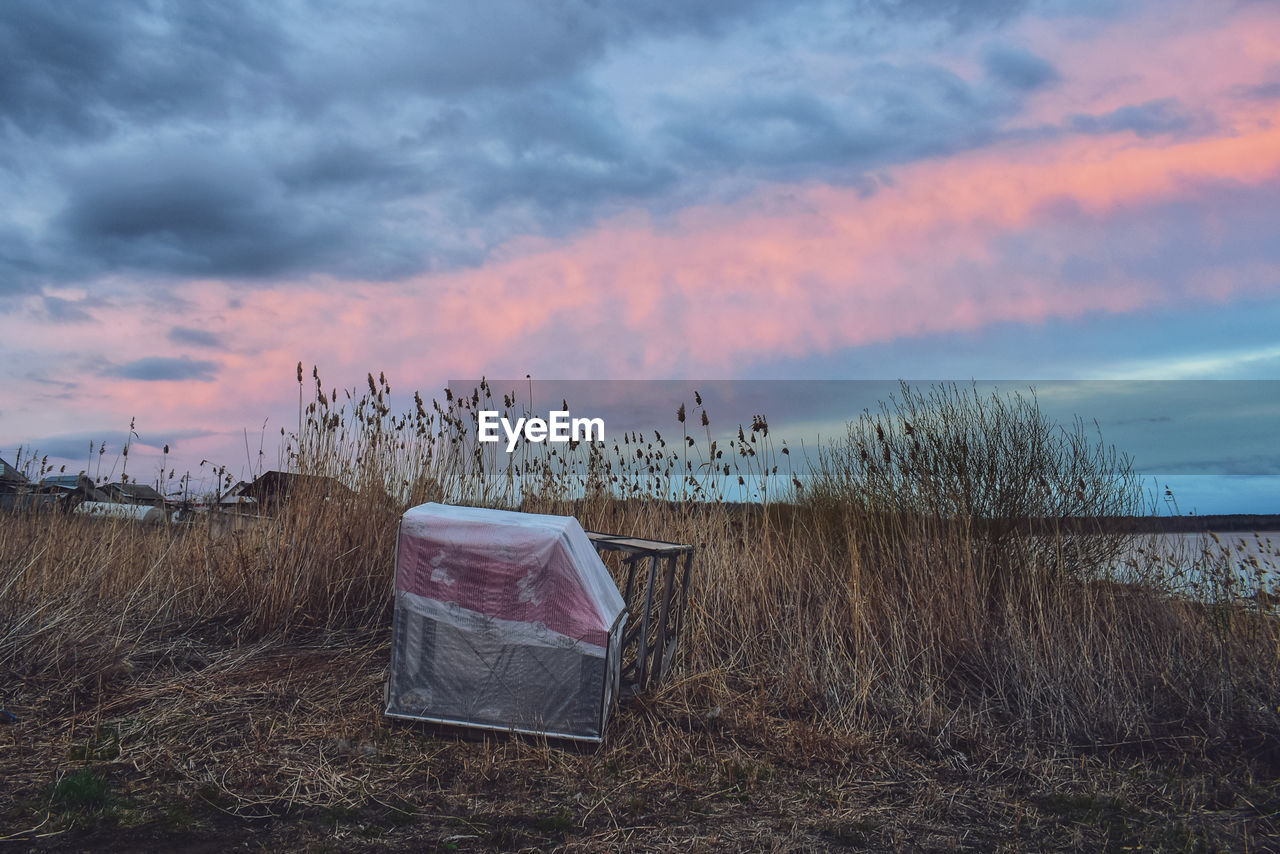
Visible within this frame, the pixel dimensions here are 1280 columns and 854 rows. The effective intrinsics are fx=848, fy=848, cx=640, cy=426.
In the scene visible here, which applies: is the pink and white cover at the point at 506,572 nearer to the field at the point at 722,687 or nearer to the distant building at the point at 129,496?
the field at the point at 722,687

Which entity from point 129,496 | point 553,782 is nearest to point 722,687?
point 553,782

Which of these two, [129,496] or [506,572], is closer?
[506,572]

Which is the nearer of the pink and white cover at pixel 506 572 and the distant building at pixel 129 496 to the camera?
the pink and white cover at pixel 506 572

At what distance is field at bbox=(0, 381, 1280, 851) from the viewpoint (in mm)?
3248

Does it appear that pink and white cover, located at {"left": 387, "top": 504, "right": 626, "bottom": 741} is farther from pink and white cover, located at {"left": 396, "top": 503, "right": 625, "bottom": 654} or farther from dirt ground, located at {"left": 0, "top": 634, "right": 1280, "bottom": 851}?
dirt ground, located at {"left": 0, "top": 634, "right": 1280, "bottom": 851}

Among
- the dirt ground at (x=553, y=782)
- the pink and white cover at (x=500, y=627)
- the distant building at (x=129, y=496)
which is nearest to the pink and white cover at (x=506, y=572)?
the pink and white cover at (x=500, y=627)

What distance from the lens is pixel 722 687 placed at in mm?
4703

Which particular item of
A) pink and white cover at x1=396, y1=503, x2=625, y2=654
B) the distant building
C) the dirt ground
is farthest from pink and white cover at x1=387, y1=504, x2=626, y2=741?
the distant building

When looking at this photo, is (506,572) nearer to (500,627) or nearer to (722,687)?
(500,627)

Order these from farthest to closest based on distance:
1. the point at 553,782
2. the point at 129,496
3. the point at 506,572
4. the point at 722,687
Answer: the point at 129,496 < the point at 722,687 < the point at 506,572 < the point at 553,782

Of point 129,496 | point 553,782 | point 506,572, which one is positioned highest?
point 129,496

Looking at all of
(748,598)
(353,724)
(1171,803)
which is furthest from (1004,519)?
(353,724)

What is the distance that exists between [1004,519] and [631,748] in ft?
14.3

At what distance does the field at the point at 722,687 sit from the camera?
325 cm
